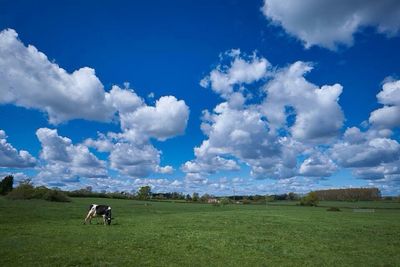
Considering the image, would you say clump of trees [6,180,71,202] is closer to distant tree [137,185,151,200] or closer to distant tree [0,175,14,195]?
distant tree [0,175,14,195]

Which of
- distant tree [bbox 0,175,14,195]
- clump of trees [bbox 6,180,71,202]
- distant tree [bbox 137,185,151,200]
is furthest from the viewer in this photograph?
distant tree [bbox 137,185,151,200]

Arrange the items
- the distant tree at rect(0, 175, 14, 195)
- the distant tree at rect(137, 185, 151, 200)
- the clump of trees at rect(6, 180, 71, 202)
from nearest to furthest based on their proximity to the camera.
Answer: the clump of trees at rect(6, 180, 71, 202) < the distant tree at rect(0, 175, 14, 195) < the distant tree at rect(137, 185, 151, 200)

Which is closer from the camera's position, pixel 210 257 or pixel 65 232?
pixel 210 257

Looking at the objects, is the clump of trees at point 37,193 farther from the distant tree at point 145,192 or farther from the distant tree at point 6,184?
the distant tree at point 145,192

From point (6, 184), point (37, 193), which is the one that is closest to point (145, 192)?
point (6, 184)

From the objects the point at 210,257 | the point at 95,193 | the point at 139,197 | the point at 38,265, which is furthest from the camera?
the point at 139,197

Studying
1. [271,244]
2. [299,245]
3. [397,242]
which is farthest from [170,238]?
[397,242]

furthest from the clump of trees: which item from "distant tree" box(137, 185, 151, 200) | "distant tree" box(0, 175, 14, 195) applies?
"distant tree" box(137, 185, 151, 200)

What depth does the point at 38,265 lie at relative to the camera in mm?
15273

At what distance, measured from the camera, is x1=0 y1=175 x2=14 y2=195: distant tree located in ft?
382

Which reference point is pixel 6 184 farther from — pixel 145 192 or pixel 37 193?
pixel 145 192

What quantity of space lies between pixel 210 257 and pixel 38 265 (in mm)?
8557

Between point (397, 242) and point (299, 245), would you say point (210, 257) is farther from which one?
point (397, 242)

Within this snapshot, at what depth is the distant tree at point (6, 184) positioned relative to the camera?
11638cm
